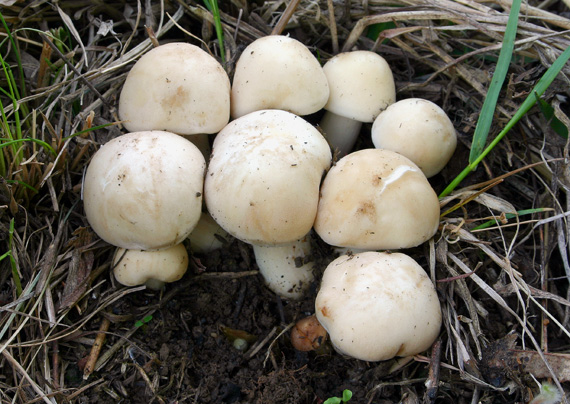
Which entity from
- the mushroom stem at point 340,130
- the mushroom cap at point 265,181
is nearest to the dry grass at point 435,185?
the mushroom stem at point 340,130

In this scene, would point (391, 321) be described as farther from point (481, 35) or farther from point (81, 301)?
point (481, 35)

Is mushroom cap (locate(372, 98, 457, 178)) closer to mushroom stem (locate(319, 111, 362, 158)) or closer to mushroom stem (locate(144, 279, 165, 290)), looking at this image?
mushroom stem (locate(319, 111, 362, 158))

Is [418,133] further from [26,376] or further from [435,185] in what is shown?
[26,376]

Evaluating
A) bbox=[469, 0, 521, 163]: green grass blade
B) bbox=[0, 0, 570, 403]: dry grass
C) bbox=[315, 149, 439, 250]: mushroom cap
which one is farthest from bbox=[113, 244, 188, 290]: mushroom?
bbox=[469, 0, 521, 163]: green grass blade

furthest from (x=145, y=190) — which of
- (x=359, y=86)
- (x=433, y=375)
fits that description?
(x=433, y=375)

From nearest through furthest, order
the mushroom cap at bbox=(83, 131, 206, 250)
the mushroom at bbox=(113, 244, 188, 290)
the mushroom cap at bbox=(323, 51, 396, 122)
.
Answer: the mushroom cap at bbox=(83, 131, 206, 250) → the mushroom at bbox=(113, 244, 188, 290) → the mushroom cap at bbox=(323, 51, 396, 122)

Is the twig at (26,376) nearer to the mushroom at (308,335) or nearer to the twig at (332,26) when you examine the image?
the mushroom at (308,335)
